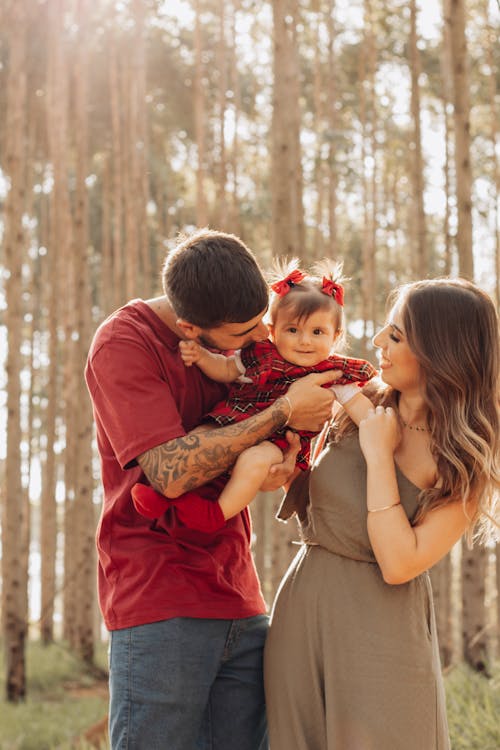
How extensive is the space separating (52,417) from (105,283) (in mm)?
2193

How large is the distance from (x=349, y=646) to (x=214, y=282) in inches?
34.4

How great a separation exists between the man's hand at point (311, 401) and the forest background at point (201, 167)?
268 cm

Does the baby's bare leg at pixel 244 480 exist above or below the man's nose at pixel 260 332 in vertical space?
below

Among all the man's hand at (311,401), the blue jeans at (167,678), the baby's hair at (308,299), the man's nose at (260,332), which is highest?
the baby's hair at (308,299)

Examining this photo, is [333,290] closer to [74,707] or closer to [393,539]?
[393,539]

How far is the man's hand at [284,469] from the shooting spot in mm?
2207

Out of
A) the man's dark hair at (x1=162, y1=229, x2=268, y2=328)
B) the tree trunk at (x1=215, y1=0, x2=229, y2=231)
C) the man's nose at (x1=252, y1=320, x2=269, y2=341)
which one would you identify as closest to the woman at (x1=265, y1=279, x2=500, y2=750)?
the man's nose at (x1=252, y1=320, x2=269, y2=341)

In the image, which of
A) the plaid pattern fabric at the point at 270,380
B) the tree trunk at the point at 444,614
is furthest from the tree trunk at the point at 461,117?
the tree trunk at the point at 444,614

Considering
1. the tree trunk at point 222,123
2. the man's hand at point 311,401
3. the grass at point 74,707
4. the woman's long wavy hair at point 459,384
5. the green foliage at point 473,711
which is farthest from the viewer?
the tree trunk at point 222,123

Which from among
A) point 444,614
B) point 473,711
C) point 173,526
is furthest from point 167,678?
point 444,614

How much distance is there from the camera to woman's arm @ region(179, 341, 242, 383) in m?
2.17

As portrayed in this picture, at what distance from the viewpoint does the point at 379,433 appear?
7.09 ft

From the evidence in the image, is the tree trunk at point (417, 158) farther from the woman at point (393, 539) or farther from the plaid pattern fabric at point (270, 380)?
the woman at point (393, 539)

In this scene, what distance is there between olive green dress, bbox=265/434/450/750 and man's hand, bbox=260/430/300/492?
2.6 inches
